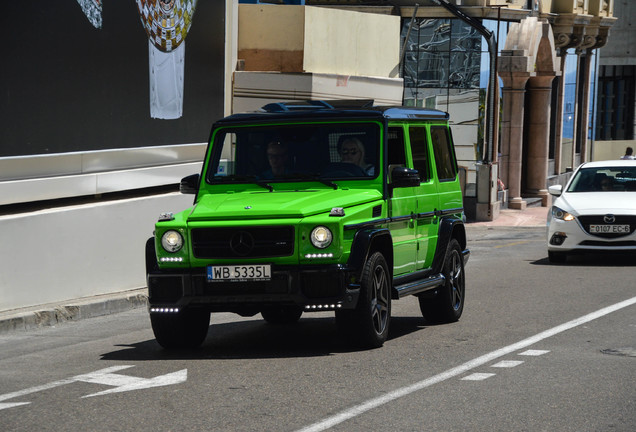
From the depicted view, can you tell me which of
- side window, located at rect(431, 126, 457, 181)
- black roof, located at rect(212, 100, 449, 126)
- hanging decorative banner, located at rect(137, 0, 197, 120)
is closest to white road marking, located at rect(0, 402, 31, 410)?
black roof, located at rect(212, 100, 449, 126)

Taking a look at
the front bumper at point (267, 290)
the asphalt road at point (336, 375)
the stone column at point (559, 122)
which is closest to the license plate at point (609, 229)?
the asphalt road at point (336, 375)

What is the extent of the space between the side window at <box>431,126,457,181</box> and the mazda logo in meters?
2.99

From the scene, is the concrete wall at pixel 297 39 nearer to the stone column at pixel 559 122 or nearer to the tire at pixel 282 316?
the tire at pixel 282 316

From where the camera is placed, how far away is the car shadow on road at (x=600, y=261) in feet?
61.1

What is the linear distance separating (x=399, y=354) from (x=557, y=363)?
4.03ft

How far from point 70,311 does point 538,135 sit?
27.3 m

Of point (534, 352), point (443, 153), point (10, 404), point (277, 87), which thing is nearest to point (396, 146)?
point (443, 153)

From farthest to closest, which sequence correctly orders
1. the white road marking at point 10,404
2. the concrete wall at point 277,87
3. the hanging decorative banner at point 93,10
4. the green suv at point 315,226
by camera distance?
the concrete wall at point 277,87 < the hanging decorative banner at point 93,10 < the green suv at point 315,226 < the white road marking at point 10,404

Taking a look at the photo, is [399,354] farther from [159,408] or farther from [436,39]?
[436,39]

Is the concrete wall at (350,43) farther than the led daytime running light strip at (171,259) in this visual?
Yes

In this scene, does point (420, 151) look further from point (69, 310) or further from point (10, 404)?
point (10, 404)

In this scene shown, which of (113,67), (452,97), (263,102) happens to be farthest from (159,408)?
(452,97)

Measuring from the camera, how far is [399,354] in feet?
32.2

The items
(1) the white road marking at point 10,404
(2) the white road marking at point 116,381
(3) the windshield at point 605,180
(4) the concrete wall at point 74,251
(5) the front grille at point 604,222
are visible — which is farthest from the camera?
(3) the windshield at point 605,180
